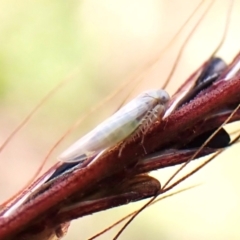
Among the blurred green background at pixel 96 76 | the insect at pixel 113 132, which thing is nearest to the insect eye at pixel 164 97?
the insect at pixel 113 132

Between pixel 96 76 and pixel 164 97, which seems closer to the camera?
pixel 164 97

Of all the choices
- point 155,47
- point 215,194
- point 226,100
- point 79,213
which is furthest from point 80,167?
point 155,47

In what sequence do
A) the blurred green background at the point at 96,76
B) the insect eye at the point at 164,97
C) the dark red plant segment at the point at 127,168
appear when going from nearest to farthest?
1. the dark red plant segment at the point at 127,168
2. the insect eye at the point at 164,97
3. the blurred green background at the point at 96,76

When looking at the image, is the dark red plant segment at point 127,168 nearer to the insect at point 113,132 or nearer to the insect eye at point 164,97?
the insect at point 113,132

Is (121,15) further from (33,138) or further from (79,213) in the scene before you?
(79,213)

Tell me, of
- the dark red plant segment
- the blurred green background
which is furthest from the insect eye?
the blurred green background

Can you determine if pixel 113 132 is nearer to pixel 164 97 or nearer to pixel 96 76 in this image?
pixel 164 97

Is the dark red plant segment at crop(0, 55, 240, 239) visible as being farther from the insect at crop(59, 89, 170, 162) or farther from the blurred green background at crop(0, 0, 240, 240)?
the blurred green background at crop(0, 0, 240, 240)

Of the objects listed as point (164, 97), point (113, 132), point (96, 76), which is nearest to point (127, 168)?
point (113, 132)
